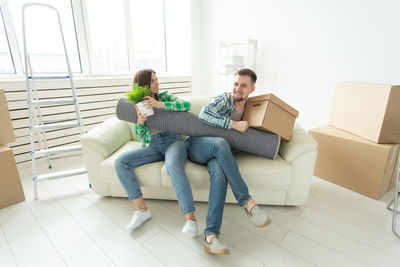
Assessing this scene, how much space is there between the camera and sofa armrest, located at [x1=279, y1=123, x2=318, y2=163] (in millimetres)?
1453

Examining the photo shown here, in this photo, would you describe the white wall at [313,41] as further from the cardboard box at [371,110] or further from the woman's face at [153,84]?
the woman's face at [153,84]

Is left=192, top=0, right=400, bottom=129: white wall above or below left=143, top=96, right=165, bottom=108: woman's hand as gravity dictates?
above

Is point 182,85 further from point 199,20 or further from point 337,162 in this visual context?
point 337,162

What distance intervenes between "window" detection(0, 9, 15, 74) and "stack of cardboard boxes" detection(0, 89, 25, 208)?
1.09m

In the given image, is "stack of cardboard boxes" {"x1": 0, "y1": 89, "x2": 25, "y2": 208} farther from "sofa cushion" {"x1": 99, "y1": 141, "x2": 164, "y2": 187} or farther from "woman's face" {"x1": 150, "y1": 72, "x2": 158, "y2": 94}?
"woman's face" {"x1": 150, "y1": 72, "x2": 158, "y2": 94}

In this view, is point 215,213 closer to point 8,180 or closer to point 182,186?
point 182,186

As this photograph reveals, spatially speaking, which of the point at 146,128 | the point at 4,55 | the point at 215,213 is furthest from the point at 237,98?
the point at 4,55

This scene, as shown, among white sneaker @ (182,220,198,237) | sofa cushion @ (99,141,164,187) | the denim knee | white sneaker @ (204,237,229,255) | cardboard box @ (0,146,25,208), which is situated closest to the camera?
white sneaker @ (204,237,229,255)

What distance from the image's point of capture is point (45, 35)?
2.63 metres

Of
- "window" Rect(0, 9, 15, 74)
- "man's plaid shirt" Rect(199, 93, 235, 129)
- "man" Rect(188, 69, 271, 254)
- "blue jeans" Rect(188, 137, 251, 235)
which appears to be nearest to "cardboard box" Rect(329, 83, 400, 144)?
"man" Rect(188, 69, 271, 254)

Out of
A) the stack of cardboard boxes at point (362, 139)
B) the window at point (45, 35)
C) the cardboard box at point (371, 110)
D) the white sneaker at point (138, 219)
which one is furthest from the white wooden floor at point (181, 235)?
the window at point (45, 35)

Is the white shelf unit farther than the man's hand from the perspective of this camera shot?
Yes

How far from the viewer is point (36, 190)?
175cm

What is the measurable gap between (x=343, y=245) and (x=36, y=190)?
7.21 ft
